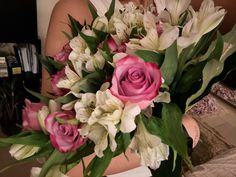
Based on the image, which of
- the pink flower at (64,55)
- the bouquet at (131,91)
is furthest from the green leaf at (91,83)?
the pink flower at (64,55)

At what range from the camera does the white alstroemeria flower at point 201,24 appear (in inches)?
20.1

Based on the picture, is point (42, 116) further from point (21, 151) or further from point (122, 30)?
point (122, 30)

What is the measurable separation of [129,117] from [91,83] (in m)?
0.10

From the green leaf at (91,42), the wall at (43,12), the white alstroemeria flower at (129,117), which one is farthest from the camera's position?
the wall at (43,12)

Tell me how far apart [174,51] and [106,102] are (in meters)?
0.14

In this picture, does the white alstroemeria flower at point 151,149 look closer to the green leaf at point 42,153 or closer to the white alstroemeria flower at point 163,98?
the white alstroemeria flower at point 163,98

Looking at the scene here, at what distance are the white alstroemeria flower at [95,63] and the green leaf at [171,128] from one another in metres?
Answer: 0.12

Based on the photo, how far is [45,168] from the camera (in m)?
0.55

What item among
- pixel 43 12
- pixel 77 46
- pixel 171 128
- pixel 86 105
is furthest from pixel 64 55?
pixel 43 12

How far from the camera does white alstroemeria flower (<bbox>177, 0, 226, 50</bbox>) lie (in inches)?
20.1

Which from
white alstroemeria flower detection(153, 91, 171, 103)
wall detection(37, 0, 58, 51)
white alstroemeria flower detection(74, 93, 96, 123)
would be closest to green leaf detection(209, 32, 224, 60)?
white alstroemeria flower detection(153, 91, 171, 103)

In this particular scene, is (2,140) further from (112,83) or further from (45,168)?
(112,83)

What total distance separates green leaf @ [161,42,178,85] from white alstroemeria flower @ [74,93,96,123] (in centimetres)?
12

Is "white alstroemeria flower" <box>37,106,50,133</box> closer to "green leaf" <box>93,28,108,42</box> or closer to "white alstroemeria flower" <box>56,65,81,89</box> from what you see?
"white alstroemeria flower" <box>56,65,81,89</box>
